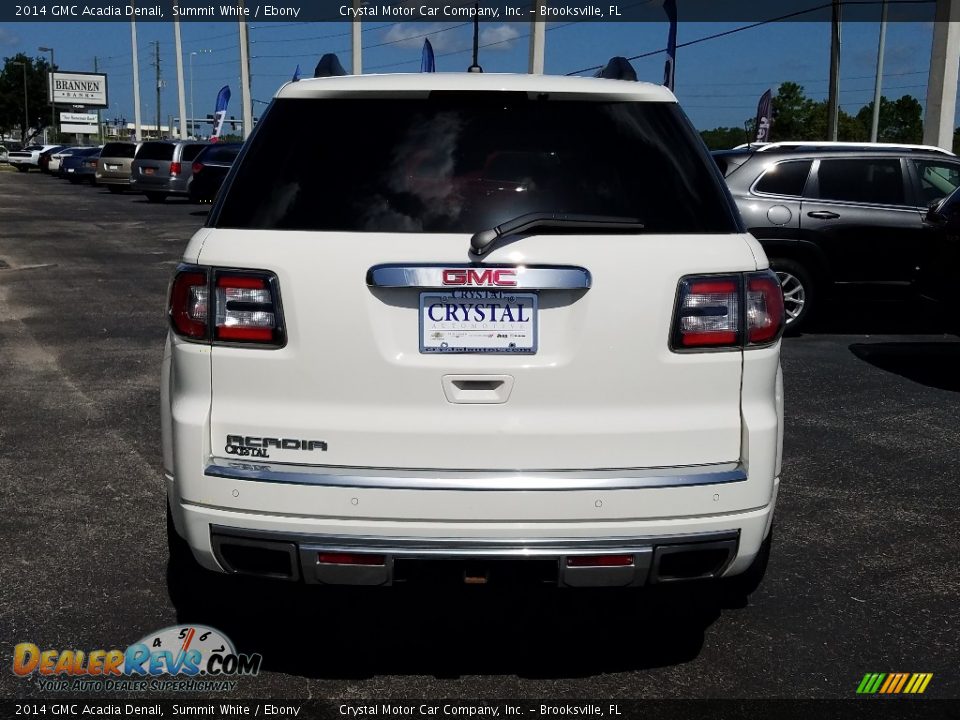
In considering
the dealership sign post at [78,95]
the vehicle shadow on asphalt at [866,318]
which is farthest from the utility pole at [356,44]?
the dealership sign post at [78,95]

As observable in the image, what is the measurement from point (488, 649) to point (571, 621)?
1.23ft

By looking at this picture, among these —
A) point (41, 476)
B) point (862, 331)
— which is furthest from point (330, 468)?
point (862, 331)

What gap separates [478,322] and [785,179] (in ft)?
26.1

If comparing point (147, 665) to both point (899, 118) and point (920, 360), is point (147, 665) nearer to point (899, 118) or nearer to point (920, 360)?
point (920, 360)

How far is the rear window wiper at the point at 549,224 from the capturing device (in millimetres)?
2922

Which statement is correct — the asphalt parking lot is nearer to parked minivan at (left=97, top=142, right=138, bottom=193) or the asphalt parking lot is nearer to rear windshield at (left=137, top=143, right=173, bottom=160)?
rear windshield at (left=137, top=143, right=173, bottom=160)

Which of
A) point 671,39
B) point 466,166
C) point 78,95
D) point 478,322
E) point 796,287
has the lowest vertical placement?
point 796,287

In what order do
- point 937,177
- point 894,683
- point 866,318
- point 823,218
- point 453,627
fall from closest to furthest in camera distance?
point 894,683
point 453,627
point 823,218
point 937,177
point 866,318

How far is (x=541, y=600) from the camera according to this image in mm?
4023

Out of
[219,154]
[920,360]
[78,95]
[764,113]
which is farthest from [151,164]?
[78,95]

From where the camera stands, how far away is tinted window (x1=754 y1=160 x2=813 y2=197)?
1016cm

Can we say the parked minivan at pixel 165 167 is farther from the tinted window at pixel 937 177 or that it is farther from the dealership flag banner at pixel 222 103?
the tinted window at pixel 937 177

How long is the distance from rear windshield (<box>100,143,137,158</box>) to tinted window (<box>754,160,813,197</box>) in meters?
34.4

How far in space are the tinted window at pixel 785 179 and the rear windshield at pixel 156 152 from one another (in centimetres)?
2548
